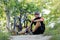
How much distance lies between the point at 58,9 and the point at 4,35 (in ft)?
9.63

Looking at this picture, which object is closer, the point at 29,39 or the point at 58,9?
the point at 58,9

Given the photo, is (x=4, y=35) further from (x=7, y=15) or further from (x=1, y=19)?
(x=1, y=19)

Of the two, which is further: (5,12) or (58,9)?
(5,12)

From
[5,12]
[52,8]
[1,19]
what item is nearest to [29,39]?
[52,8]

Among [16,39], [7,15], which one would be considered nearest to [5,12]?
[7,15]

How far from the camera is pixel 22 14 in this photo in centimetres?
1245

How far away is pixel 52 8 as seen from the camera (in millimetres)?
4684

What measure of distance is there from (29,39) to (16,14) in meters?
5.37

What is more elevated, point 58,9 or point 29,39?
point 58,9

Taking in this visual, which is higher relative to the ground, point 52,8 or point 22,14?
point 52,8

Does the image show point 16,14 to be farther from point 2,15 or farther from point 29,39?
point 29,39

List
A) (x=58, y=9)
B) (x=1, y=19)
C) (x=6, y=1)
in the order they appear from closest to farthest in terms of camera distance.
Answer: (x=58, y=9) < (x=6, y=1) < (x=1, y=19)

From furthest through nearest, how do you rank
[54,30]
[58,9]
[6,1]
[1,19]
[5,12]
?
[1,19] < [5,12] < [6,1] < [54,30] < [58,9]

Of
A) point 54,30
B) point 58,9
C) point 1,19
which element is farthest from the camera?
point 1,19
